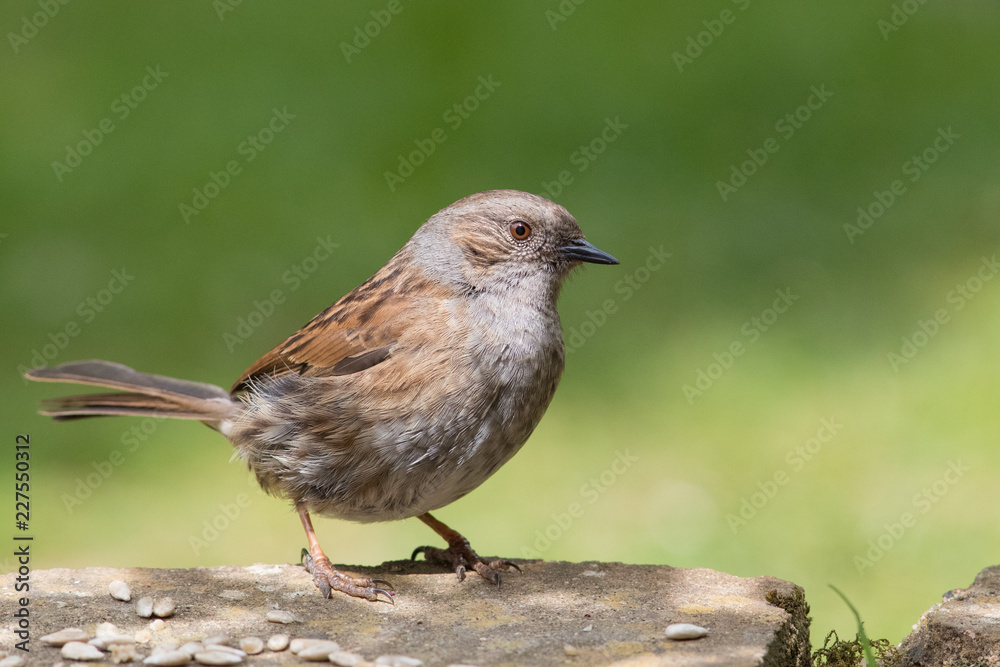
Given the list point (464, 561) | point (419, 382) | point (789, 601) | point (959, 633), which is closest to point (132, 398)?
point (419, 382)

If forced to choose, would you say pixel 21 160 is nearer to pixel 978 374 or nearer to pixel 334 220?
pixel 334 220

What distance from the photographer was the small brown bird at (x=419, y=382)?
4301mm

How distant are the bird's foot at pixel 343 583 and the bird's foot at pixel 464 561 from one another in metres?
0.35

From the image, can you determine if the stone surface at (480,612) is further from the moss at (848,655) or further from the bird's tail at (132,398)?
the bird's tail at (132,398)

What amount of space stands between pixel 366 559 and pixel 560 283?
9.06ft

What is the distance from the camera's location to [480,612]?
13.4 ft

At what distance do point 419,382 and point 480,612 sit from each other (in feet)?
2.89

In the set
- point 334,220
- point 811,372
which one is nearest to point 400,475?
point 811,372

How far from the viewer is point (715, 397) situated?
783 cm

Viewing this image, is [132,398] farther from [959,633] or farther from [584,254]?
[959,633]

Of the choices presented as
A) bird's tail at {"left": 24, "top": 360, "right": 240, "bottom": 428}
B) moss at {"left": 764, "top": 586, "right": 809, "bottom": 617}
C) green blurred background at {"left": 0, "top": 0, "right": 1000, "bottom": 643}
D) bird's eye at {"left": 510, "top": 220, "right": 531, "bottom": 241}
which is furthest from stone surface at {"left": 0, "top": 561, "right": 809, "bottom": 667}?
green blurred background at {"left": 0, "top": 0, "right": 1000, "bottom": 643}

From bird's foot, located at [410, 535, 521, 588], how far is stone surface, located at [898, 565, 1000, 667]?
5.04 feet

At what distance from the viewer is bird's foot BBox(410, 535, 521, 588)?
4.50 m

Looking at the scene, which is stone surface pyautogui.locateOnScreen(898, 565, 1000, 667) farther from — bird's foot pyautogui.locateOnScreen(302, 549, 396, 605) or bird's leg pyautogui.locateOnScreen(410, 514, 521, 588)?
bird's foot pyautogui.locateOnScreen(302, 549, 396, 605)
